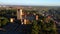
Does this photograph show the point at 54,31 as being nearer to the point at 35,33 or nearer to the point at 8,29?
the point at 35,33

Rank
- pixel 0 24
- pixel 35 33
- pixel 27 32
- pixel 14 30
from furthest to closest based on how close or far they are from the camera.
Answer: pixel 0 24
pixel 14 30
pixel 27 32
pixel 35 33

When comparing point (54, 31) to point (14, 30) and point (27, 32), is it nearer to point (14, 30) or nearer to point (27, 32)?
point (27, 32)

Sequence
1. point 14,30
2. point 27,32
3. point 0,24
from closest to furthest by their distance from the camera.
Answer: point 27,32
point 14,30
point 0,24

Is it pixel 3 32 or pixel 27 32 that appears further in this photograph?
pixel 3 32

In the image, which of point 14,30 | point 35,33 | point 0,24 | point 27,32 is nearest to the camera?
point 35,33

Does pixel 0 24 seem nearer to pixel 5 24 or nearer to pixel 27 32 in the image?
pixel 5 24

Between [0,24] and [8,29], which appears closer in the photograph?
[8,29]

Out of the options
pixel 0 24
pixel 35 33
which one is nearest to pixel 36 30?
pixel 35 33

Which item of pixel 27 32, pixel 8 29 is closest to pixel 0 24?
pixel 8 29

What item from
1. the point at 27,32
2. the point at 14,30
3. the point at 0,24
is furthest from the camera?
the point at 0,24
